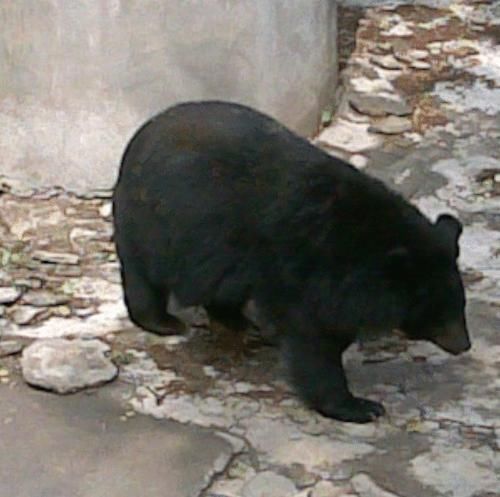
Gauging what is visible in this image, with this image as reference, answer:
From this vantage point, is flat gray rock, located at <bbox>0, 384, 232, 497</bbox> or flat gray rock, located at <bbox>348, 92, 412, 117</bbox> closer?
flat gray rock, located at <bbox>0, 384, 232, 497</bbox>

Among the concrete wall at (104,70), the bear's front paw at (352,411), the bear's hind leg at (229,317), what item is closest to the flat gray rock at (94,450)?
the bear's front paw at (352,411)

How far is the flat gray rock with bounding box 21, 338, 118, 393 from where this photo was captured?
4.63 m

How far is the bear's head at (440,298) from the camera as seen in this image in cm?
432

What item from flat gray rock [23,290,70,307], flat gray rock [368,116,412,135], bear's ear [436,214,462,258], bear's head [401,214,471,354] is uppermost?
bear's ear [436,214,462,258]

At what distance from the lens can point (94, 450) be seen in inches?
169

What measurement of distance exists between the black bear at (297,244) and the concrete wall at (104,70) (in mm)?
1339

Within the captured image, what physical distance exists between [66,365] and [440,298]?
4.34 ft

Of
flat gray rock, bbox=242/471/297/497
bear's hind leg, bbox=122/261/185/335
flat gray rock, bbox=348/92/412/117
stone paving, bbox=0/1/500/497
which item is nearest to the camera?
flat gray rock, bbox=242/471/297/497

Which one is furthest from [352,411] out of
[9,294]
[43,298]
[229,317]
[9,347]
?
[9,294]

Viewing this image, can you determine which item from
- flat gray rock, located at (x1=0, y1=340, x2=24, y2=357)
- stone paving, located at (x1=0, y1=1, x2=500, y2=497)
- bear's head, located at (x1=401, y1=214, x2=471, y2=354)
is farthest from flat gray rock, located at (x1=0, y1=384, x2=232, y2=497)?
bear's head, located at (x1=401, y1=214, x2=471, y2=354)

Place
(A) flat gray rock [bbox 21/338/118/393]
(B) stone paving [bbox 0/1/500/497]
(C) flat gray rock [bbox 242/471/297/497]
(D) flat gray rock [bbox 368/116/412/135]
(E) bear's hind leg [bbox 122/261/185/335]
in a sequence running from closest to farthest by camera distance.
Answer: (C) flat gray rock [bbox 242/471/297/497] < (B) stone paving [bbox 0/1/500/497] < (A) flat gray rock [bbox 21/338/118/393] < (E) bear's hind leg [bbox 122/261/185/335] < (D) flat gray rock [bbox 368/116/412/135]

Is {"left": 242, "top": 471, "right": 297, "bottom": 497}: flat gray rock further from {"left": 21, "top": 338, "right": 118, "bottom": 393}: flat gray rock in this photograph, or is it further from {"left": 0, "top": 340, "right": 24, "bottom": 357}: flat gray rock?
{"left": 0, "top": 340, "right": 24, "bottom": 357}: flat gray rock

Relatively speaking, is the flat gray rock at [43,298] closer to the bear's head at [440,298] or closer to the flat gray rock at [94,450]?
the flat gray rock at [94,450]

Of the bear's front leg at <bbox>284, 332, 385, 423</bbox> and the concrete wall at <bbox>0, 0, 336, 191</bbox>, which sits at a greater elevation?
the concrete wall at <bbox>0, 0, 336, 191</bbox>
